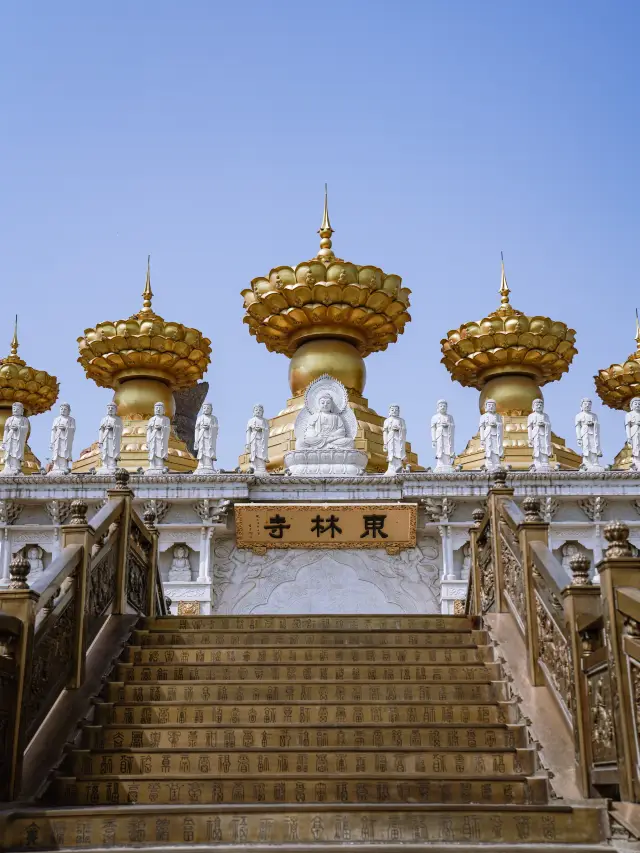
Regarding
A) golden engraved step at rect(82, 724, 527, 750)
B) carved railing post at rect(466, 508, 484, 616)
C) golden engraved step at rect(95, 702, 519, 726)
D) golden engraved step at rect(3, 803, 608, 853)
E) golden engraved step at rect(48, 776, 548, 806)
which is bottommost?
golden engraved step at rect(3, 803, 608, 853)

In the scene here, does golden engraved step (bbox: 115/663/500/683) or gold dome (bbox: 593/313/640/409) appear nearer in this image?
golden engraved step (bbox: 115/663/500/683)

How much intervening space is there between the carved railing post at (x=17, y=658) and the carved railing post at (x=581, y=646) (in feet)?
8.28

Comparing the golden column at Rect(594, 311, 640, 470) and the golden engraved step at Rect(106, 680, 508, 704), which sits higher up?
the golden column at Rect(594, 311, 640, 470)

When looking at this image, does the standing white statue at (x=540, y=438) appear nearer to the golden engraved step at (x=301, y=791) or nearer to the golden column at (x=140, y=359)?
the golden column at (x=140, y=359)

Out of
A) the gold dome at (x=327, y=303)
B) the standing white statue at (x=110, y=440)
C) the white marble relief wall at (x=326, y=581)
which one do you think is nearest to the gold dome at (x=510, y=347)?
the gold dome at (x=327, y=303)

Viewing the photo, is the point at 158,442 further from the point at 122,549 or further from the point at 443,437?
the point at 122,549

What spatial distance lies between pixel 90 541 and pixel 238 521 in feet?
22.8

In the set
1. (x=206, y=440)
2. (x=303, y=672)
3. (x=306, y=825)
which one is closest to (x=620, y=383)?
(x=206, y=440)

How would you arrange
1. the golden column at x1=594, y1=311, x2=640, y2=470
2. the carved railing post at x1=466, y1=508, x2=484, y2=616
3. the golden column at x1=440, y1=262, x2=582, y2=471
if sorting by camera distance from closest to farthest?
1. the carved railing post at x1=466, y1=508, x2=484, y2=616
2. the golden column at x1=440, y1=262, x2=582, y2=471
3. the golden column at x1=594, y1=311, x2=640, y2=470

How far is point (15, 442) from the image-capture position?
46.3ft

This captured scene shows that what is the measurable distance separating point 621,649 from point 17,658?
269 centimetres

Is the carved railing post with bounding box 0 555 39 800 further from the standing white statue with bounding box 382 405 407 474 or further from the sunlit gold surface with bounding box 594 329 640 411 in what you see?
the sunlit gold surface with bounding box 594 329 640 411

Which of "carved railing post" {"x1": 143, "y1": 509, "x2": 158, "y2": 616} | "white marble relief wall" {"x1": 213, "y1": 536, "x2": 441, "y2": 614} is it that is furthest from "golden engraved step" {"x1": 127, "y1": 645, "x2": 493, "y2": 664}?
→ "white marble relief wall" {"x1": 213, "y1": 536, "x2": 441, "y2": 614}

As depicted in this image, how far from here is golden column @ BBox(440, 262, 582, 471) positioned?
1969cm
